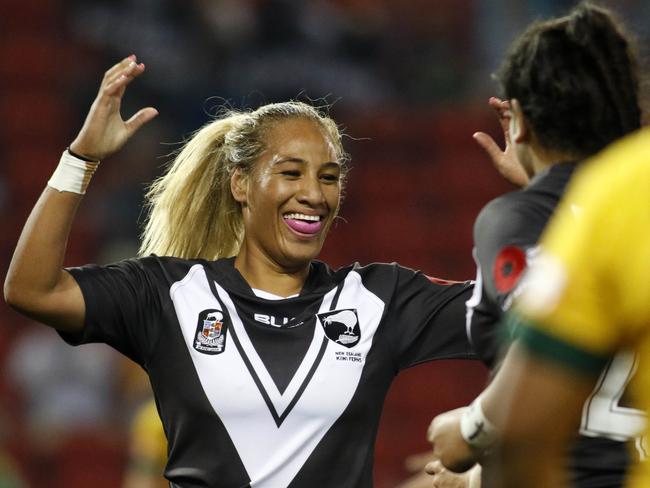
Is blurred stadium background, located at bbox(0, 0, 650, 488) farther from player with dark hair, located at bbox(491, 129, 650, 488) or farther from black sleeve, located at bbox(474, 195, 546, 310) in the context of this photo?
player with dark hair, located at bbox(491, 129, 650, 488)

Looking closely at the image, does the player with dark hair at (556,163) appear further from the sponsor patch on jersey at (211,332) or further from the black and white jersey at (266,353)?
the sponsor patch on jersey at (211,332)

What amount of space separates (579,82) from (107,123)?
130 cm

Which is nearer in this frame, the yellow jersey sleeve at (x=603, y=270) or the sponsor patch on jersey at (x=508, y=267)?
the yellow jersey sleeve at (x=603, y=270)

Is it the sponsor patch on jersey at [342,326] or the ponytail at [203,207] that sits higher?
the ponytail at [203,207]

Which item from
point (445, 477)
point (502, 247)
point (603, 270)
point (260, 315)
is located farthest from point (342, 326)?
point (603, 270)

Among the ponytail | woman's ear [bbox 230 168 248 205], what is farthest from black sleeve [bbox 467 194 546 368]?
the ponytail

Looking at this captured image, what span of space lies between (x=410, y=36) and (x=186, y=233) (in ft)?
22.4

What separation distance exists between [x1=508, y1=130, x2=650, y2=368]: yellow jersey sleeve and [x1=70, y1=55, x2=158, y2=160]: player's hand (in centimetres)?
163

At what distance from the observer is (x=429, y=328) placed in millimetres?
3033

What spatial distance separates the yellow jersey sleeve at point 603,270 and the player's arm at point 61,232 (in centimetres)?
160

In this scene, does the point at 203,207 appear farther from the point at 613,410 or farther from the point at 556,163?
the point at 613,410

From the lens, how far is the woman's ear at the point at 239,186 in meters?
3.27

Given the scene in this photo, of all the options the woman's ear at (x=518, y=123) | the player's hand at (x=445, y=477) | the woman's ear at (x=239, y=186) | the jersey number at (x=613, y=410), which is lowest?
the player's hand at (x=445, y=477)

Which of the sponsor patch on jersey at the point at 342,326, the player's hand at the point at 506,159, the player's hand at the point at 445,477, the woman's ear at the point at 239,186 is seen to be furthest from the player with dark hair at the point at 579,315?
the woman's ear at the point at 239,186
